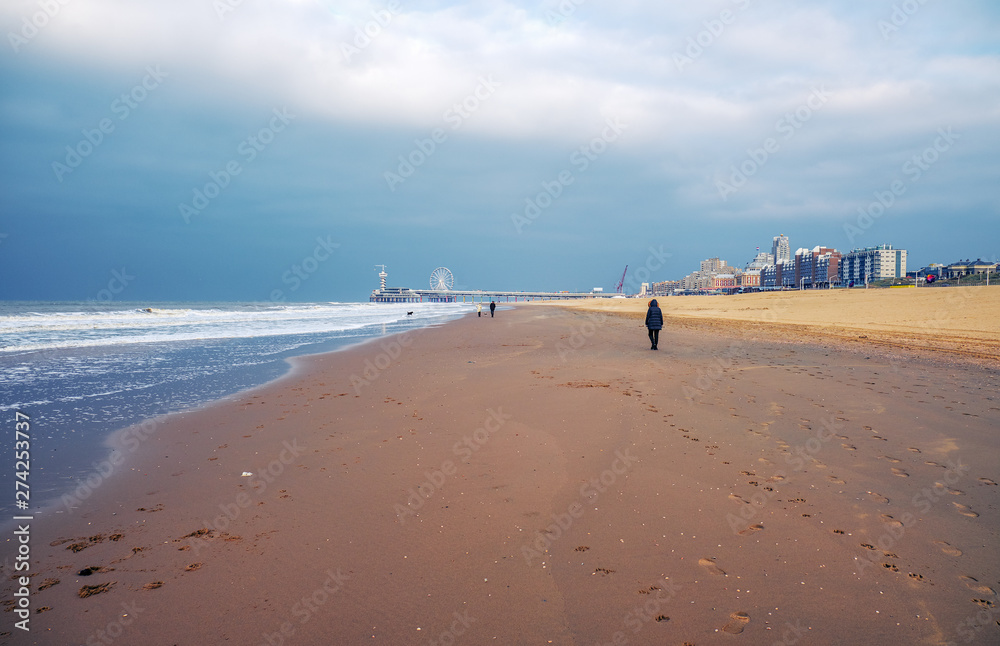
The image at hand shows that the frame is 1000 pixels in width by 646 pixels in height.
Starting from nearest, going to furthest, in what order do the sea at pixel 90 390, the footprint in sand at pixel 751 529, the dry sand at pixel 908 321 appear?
1. the footprint in sand at pixel 751 529
2. the sea at pixel 90 390
3. the dry sand at pixel 908 321

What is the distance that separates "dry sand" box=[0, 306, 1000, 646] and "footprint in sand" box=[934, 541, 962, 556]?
15 millimetres

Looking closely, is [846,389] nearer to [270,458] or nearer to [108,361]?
[270,458]

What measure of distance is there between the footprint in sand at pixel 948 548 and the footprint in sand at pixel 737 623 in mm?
1939

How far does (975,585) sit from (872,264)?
20601 cm

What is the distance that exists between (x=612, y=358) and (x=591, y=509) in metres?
10.5

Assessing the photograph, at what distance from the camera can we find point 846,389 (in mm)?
9219

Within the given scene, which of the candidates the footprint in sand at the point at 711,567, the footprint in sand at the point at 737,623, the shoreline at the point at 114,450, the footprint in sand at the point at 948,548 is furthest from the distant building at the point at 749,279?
the footprint in sand at the point at 737,623

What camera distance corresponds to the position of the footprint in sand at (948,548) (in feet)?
11.6

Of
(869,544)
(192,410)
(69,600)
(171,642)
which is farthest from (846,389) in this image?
(192,410)

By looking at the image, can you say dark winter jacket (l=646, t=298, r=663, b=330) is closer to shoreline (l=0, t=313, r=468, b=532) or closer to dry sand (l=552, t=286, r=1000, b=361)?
dry sand (l=552, t=286, r=1000, b=361)

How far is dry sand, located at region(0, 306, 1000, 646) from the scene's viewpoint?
9.61 feet

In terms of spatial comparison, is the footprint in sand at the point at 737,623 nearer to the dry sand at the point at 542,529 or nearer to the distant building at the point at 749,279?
the dry sand at the point at 542,529

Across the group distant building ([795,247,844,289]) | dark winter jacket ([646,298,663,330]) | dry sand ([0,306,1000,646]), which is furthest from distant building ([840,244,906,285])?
dry sand ([0,306,1000,646])

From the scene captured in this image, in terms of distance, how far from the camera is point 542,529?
4047mm
